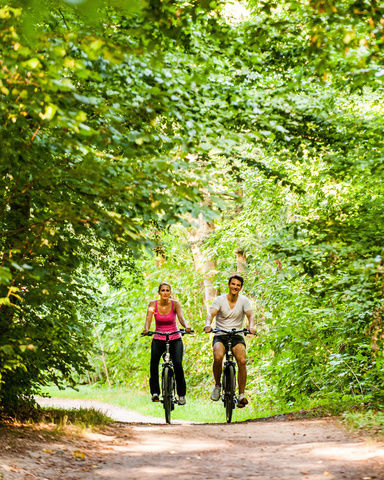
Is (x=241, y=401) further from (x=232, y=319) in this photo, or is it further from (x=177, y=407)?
(x=177, y=407)

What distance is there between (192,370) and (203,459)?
1470cm

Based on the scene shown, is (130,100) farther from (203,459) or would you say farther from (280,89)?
(203,459)

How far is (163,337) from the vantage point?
30.6 ft

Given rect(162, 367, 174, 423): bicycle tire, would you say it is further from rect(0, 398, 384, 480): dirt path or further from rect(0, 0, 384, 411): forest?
rect(0, 398, 384, 480): dirt path

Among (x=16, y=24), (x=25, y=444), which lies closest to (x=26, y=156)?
(x=16, y=24)

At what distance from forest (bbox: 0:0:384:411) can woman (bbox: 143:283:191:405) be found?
2.70ft

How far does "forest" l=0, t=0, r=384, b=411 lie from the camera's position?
174 inches

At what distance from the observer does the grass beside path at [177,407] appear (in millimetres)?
13366

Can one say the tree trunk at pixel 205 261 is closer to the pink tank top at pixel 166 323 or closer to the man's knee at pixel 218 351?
the pink tank top at pixel 166 323

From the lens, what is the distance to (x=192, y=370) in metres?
20.0

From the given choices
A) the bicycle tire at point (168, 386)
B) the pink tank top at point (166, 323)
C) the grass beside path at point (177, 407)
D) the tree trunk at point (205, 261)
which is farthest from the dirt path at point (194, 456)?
the tree trunk at point (205, 261)

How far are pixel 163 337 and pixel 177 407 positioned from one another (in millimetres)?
7696

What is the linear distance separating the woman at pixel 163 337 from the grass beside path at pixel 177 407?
1.41 m

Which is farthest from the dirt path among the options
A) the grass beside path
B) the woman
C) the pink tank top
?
the grass beside path
